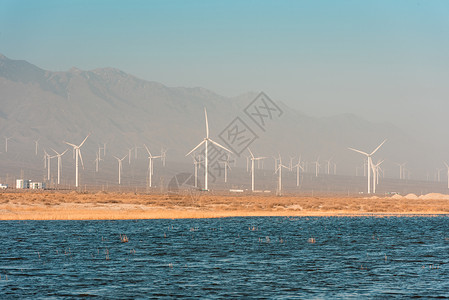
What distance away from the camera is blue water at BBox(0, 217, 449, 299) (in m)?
27.6

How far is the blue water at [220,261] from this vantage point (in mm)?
27562

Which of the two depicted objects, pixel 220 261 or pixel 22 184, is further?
pixel 22 184

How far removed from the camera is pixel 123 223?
60.8 meters

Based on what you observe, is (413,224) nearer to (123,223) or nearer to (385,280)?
(123,223)

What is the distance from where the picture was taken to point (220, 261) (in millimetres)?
35781

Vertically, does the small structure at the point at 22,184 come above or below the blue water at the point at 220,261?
above

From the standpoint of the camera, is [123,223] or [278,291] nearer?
[278,291]

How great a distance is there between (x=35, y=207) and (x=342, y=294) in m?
57.5

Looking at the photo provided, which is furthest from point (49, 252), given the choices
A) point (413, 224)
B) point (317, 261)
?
point (413, 224)

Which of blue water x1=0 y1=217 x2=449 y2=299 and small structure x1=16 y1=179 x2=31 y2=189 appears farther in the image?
small structure x1=16 y1=179 x2=31 y2=189

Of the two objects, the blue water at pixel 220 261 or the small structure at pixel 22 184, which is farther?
the small structure at pixel 22 184

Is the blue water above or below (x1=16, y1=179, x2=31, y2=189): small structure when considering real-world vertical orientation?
below

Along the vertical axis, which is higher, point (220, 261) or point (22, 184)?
point (22, 184)

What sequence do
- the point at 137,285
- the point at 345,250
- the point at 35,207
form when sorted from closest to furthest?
the point at 137,285, the point at 345,250, the point at 35,207
